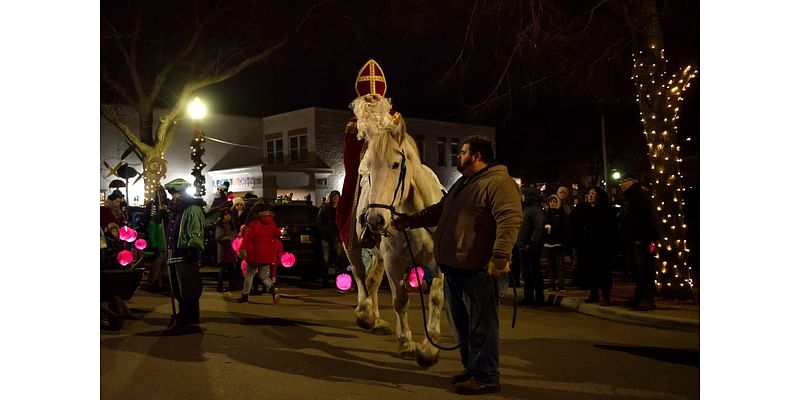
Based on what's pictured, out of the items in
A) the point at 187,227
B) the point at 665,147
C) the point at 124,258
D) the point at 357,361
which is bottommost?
the point at 357,361

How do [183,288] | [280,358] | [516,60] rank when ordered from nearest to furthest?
[280,358], [183,288], [516,60]

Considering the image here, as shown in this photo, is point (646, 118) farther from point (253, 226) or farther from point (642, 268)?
point (253, 226)

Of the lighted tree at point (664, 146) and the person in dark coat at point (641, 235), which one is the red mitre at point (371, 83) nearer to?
the person in dark coat at point (641, 235)

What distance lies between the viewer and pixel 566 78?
46.9 ft

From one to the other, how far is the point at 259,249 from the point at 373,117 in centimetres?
623

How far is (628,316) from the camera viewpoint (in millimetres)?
10492

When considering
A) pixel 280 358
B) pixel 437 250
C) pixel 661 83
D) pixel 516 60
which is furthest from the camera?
pixel 516 60

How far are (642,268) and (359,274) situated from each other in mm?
4367

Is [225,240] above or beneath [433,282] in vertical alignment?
above

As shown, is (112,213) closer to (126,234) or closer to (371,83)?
(126,234)

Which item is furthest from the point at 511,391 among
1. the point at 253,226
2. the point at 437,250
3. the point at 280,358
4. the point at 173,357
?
the point at 253,226

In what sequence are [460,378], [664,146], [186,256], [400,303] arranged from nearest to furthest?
1. [460,378]
2. [400,303]
3. [186,256]
4. [664,146]

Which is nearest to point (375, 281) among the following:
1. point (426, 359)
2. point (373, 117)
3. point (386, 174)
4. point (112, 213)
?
point (426, 359)

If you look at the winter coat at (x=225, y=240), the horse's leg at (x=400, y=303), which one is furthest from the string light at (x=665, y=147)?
the winter coat at (x=225, y=240)
